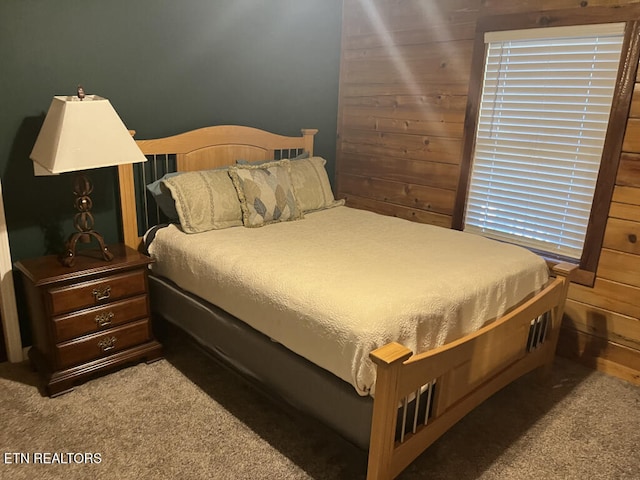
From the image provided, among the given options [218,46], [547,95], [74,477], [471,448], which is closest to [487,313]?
[471,448]

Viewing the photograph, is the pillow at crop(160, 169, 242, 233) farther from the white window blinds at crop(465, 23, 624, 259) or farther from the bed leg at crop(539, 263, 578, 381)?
the bed leg at crop(539, 263, 578, 381)

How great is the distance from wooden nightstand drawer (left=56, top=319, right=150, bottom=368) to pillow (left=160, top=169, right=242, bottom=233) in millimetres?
571

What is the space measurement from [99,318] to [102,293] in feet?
0.41

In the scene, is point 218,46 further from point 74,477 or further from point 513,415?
point 513,415

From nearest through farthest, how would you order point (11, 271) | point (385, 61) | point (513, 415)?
1. point (513, 415)
2. point (11, 271)
3. point (385, 61)

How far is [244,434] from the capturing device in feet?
6.84

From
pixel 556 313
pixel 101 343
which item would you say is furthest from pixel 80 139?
pixel 556 313

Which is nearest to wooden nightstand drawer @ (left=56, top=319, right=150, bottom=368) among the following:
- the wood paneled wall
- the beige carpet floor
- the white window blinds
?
the beige carpet floor

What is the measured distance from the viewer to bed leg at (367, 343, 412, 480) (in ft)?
4.93

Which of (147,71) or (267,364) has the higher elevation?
(147,71)

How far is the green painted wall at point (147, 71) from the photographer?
2.39 meters

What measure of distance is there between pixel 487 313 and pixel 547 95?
56.4 inches

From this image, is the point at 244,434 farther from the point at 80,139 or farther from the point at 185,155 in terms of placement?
the point at 185,155

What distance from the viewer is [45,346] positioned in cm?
230
